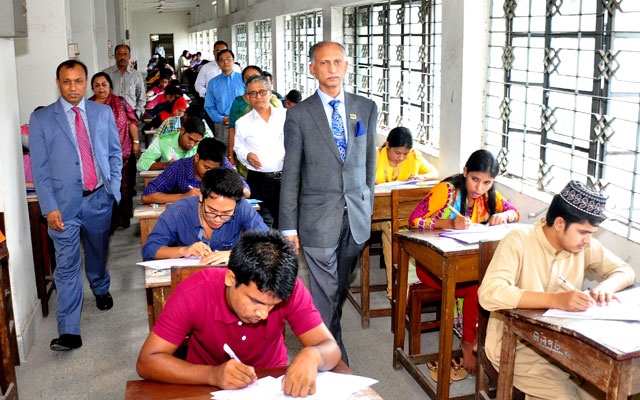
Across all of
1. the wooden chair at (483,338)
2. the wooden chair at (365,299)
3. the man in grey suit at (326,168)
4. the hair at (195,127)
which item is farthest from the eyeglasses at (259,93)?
the wooden chair at (483,338)

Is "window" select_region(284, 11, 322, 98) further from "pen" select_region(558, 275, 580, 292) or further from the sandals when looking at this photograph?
"pen" select_region(558, 275, 580, 292)

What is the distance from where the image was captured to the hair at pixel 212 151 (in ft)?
13.5

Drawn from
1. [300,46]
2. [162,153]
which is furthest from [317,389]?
[300,46]

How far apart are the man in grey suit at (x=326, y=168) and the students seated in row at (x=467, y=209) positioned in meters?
0.48

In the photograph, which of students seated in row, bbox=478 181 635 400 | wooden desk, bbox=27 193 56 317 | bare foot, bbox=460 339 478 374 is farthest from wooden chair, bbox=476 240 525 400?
wooden desk, bbox=27 193 56 317

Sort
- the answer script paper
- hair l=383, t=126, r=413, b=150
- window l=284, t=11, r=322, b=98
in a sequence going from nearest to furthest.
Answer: the answer script paper
hair l=383, t=126, r=413, b=150
window l=284, t=11, r=322, b=98

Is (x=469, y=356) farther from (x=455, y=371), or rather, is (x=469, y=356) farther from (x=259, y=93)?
(x=259, y=93)

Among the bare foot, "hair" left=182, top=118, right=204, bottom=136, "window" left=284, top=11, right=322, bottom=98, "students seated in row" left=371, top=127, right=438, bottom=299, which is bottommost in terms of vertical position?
the bare foot

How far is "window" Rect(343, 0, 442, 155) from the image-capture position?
5941 mm

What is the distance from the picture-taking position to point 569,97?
13.5 ft

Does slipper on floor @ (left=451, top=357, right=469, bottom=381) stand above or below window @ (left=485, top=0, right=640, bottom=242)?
below

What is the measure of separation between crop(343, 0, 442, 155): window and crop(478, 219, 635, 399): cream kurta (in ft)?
9.51

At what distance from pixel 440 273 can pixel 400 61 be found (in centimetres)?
363

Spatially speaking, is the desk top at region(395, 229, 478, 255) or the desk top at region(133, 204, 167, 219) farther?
the desk top at region(133, 204, 167, 219)
